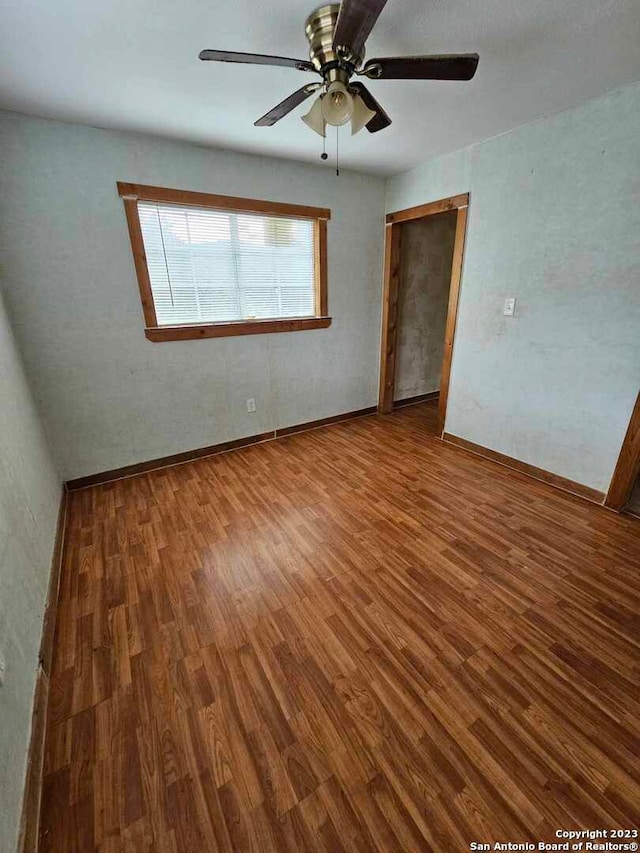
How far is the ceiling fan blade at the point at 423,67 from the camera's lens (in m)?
1.22

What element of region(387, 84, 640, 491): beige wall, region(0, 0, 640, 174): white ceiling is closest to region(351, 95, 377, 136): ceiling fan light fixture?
region(0, 0, 640, 174): white ceiling

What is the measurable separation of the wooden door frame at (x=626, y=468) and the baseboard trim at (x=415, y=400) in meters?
2.37

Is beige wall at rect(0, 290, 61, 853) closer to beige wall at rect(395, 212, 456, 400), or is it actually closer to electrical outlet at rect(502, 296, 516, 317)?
electrical outlet at rect(502, 296, 516, 317)

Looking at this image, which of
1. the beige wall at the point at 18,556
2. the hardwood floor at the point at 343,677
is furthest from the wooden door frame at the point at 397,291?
the beige wall at the point at 18,556

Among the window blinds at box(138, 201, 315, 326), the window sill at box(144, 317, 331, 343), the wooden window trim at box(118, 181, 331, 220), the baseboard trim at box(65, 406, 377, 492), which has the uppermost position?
the wooden window trim at box(118, 181, 331, 220)

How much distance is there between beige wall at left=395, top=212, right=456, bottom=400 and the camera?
3.82m

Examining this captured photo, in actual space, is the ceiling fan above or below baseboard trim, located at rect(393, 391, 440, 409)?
above

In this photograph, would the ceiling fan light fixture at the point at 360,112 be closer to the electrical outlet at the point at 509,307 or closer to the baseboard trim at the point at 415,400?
the electrical outlet at the point at 509,307

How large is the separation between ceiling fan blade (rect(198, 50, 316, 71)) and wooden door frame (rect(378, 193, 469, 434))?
6.38 feet

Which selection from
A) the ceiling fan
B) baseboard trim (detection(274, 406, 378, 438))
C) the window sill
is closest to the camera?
the ceiling fan

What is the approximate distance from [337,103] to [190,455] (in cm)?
262

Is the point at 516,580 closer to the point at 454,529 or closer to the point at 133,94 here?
the point at 454,529

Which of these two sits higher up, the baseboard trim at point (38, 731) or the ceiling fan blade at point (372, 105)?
the ceiling fan blade at point (372, 105)

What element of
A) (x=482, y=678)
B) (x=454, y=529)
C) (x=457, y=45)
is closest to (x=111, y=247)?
(x=457, y=45)
